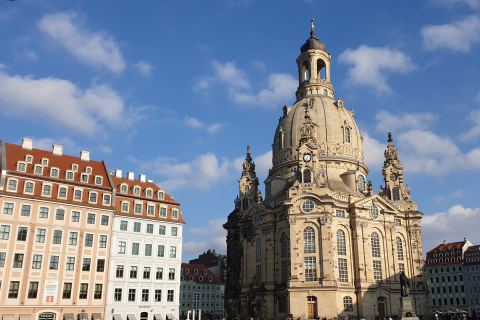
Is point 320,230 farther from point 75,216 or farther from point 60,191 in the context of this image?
point 60,191

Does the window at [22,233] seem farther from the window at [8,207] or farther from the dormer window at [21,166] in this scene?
the dormer window at [21,166]

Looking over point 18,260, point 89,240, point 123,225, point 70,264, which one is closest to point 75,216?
point 89,240

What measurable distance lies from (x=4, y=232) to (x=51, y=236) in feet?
16.4

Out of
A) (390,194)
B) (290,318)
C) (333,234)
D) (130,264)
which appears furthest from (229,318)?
(390,194)

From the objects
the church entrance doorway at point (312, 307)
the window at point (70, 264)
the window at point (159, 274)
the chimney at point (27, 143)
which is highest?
the chimney at point (27, 143)

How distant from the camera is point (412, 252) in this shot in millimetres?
82125

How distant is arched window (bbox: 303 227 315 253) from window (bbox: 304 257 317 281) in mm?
1412

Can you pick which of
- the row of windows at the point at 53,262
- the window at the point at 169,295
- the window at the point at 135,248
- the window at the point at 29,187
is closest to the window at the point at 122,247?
the window at the point at 135,248

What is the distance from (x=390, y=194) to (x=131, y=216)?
5223cm

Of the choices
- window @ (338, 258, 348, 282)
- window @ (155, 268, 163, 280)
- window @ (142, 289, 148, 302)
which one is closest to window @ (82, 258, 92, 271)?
window @ (142, 289, 148, 302)

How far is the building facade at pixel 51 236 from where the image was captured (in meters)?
49.5

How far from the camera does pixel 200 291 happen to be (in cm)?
10819

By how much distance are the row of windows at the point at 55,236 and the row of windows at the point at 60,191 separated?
13.6 ft

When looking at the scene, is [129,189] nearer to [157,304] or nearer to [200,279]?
[157,304]
